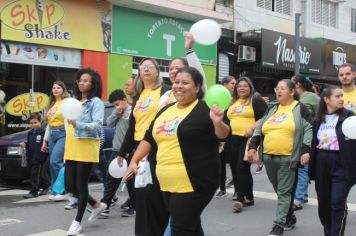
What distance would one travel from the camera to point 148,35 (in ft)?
53.1

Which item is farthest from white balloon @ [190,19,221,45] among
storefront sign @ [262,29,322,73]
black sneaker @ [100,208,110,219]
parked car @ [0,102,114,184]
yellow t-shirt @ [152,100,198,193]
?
storefront sign @ [262,29,322,73]

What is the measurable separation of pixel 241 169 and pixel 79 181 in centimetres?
249

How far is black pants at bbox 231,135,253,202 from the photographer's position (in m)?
7.24

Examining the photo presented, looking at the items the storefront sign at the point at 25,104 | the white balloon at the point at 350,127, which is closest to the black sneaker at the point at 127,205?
the white balloon at the point at 350,127

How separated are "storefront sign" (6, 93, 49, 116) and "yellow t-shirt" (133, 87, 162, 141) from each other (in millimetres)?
7998

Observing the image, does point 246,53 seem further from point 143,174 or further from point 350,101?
point 143,174

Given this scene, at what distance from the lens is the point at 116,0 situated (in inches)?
580

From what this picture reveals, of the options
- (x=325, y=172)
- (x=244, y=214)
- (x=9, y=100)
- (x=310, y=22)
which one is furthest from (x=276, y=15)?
(x=325, y=172)

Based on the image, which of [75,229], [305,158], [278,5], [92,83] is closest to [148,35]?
[278,5]

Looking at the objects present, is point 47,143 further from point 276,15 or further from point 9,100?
point 276,15

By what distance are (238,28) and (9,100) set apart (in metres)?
9.35

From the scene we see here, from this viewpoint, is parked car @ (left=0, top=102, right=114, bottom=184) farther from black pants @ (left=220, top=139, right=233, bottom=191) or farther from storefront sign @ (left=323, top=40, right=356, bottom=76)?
storefront sign @ (left=323, top=40, right=356, bottom=76)

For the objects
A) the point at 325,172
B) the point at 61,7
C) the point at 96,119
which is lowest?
the point at 325,172

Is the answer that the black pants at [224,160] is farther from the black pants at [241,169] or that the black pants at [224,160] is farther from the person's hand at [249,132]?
the person's hand at [249,132]
